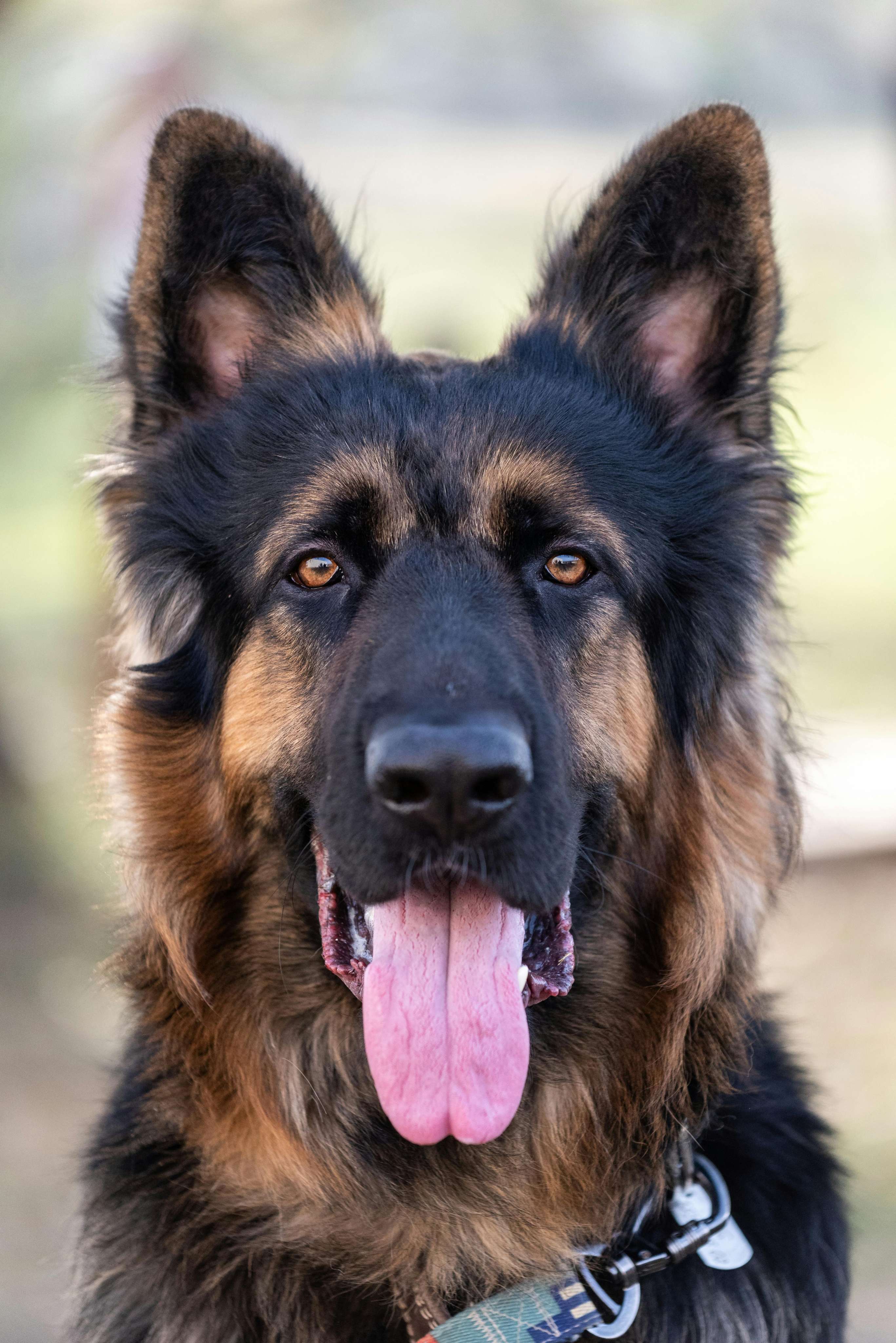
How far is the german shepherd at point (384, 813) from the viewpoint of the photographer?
8.74 ft

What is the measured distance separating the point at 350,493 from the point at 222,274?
31.7 inches

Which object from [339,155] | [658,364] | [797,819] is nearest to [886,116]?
[339,155]

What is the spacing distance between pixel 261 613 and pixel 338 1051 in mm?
1089

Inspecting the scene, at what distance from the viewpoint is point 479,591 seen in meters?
2.78

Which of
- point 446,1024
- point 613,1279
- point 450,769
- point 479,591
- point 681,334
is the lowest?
point 613,1279

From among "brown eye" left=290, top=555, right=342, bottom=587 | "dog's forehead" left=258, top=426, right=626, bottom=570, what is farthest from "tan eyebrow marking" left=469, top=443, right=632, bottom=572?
"brown eye" left=290, top=555, right=342, bottom=587

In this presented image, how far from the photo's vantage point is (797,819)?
3.26 meters

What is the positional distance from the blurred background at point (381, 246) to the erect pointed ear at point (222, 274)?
2.00 metres

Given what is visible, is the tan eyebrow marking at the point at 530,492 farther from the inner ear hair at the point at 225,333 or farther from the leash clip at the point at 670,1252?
the leash clip at the point at 670,1252

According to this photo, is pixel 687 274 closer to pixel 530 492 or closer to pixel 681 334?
pixel 681 334

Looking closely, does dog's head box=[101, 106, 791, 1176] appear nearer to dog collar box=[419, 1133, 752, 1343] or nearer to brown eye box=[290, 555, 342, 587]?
brown eye box=[290, 555, 342, 587]

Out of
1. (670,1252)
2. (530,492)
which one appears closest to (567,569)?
(530,492)

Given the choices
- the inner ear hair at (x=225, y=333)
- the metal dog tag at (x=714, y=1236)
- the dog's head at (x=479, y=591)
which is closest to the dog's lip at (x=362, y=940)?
the dog's head at (x=479, y=591)

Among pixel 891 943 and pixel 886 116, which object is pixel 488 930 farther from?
pixel 886 116
